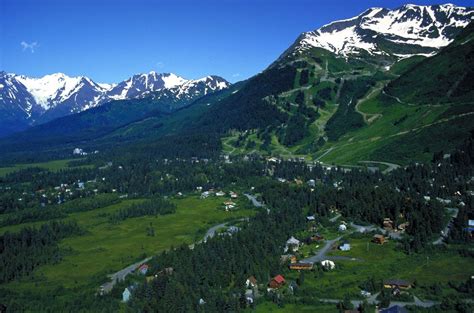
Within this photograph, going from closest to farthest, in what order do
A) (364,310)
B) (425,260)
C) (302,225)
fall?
(364,310)
(425,260)
(302,225)

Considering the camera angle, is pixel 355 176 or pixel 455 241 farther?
pixel 355 176

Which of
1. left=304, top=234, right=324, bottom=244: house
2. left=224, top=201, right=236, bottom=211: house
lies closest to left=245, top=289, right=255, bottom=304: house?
left=304, top=234, right=324, bottom=244: house

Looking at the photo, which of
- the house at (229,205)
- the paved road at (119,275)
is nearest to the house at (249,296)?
the paved road at (119,275)

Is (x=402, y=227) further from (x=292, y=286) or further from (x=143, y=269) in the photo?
(x=143, y=269)

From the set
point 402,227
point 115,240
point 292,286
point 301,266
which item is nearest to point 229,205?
point 115,240

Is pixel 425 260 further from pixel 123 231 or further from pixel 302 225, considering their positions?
pixel 123 231

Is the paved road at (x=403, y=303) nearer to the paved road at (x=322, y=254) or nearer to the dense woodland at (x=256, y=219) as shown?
the dense woodland at (x=256, y=219)

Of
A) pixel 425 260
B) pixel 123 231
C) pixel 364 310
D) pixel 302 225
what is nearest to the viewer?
pixel 364 310

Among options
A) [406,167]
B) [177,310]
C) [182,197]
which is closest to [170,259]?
[177,310]
